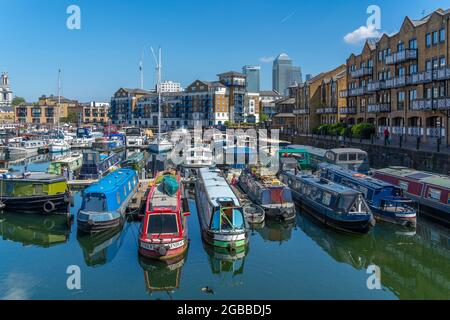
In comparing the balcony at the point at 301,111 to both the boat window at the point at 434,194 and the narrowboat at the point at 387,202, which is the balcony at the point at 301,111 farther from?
the boat window at the point at 434,194

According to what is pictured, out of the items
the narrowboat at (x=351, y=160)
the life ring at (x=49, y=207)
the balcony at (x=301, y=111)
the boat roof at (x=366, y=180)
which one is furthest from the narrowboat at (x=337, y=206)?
the balcony at (x=301, y=111)

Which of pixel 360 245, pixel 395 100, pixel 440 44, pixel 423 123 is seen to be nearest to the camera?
pixel 360 245

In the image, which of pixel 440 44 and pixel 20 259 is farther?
pixel 440 44

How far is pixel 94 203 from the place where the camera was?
23250 millimetres

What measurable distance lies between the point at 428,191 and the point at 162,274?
52.2ft

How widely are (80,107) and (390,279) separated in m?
186

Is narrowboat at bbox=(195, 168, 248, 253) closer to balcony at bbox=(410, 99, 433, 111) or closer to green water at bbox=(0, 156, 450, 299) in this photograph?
green water at bbox=(0, 156, 450, 299)

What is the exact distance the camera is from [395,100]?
5128cm

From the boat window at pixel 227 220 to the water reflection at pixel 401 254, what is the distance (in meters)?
4.56

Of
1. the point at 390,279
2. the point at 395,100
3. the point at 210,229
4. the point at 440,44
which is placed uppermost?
the point at 440,44

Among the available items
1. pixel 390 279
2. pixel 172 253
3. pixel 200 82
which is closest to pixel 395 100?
pixel 390 279

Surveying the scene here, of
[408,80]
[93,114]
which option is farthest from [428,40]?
[93,114]

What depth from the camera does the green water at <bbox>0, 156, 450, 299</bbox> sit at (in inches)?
658

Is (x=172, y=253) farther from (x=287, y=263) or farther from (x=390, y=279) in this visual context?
(x=390, y=279)
